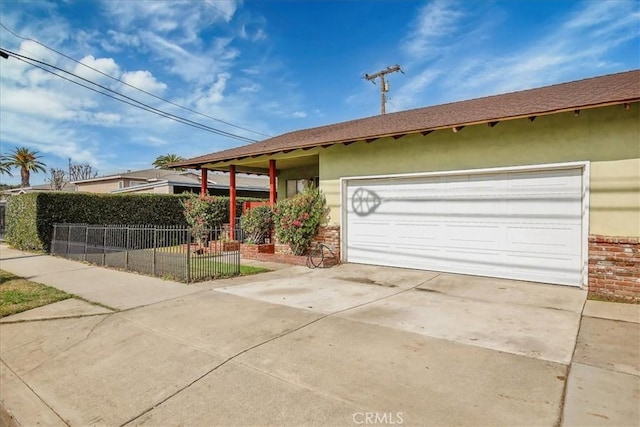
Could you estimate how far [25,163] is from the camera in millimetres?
39719

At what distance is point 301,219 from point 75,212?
31.9 feet

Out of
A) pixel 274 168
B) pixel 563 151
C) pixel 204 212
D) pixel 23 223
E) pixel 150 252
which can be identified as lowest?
pixel 150 252

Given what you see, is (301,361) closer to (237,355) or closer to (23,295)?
(237,355)

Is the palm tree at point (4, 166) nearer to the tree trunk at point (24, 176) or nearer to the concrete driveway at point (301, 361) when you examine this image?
the tree trunk at point (24, 176)

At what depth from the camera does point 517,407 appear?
283cm

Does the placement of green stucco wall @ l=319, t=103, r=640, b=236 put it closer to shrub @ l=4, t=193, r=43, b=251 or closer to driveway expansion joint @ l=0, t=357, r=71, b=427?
driveway expansion joint @ l=0, t=357, r=71, b=427

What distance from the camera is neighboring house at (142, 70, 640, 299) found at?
20.3 feet

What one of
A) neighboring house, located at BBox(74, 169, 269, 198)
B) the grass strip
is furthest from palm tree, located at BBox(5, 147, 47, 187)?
the grass strip

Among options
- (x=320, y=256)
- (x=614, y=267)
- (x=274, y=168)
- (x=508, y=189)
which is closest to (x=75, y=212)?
(x=274, y=168)

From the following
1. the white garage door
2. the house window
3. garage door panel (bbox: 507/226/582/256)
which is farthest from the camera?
the house window

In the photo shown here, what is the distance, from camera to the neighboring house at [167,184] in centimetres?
2208

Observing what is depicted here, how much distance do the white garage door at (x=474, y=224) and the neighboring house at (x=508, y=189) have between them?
22 mm

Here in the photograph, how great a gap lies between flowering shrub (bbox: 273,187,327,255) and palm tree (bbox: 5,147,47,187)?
143ft

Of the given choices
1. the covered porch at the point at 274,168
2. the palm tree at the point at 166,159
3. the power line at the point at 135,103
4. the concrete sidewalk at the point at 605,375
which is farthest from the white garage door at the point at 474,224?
the palm tree at the point at 166,159
